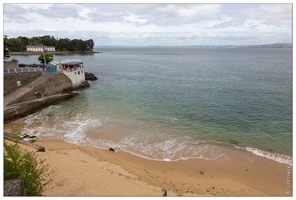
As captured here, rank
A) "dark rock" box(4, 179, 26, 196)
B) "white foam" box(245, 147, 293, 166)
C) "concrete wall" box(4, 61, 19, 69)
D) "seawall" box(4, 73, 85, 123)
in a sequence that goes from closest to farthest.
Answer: "dark rock" box(4, 179, 26, 196) < "white foam" box(245, 147, 293, 166) < "seawall" box(4, 73, 85, 123) < "concrete wall" box(4, 61, 19, 69)

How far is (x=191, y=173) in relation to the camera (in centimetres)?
1680

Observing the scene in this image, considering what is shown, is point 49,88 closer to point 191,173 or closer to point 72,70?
point 72,70

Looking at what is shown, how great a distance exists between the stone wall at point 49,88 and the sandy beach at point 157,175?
518 inches

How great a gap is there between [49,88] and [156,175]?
25.1 meters

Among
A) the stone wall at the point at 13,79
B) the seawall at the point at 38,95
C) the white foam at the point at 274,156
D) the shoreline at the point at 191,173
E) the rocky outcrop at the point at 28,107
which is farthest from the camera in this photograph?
the stone wall at the point at 13,79

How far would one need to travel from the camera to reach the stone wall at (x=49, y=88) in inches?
1174

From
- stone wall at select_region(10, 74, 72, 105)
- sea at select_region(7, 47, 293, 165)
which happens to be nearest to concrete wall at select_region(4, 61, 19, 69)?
stone wall at select_region(10, 74, 72, 105)

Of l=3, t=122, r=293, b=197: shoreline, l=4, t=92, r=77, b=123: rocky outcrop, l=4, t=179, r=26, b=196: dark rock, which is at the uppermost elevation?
l=4, t=179, r=26, b=196: dark rock

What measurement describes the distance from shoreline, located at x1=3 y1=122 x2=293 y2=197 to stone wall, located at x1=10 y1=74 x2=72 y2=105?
1280 cm

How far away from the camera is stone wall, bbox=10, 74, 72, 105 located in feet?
97.8

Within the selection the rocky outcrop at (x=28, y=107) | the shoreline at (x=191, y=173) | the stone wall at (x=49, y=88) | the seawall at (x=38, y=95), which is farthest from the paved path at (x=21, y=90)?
the shoreline at (x=191, y=173)

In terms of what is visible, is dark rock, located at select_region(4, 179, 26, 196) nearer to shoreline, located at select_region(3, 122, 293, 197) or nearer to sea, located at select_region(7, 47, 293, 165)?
shoreline, located at select_region(3, 122, 293, 197)

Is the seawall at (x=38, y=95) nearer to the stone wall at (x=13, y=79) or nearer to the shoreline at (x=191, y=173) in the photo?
the stone wall at (x=13, y=79)

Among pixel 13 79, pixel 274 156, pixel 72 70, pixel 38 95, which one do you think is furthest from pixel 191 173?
pixel 72 70
